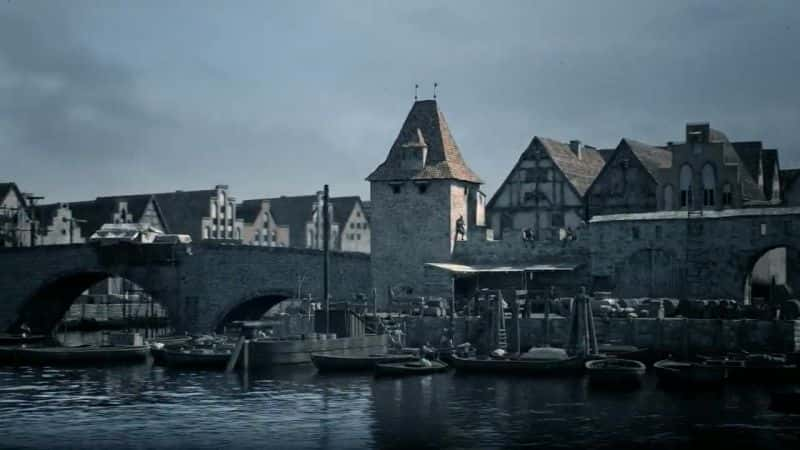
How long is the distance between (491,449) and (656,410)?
10078mm

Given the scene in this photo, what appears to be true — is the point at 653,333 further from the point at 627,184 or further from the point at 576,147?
the point at 576,147

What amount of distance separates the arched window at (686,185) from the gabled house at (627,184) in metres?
1.40

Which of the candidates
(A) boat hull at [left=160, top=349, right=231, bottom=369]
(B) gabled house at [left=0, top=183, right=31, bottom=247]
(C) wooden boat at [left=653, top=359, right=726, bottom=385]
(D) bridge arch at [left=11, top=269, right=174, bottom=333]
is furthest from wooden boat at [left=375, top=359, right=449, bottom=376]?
(B) gabled house at [left=0, top=183, right=31, bottom=247]

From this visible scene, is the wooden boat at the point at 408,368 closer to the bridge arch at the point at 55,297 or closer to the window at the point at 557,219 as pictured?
the window at the point at 557,219

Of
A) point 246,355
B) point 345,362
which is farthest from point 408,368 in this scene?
point 246,355

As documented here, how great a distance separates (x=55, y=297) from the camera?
84062mm

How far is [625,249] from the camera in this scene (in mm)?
65312

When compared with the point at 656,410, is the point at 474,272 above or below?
above

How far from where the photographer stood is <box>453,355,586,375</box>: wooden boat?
5406 cm

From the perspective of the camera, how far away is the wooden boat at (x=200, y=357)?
6191 centimetres

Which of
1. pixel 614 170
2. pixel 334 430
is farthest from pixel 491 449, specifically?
pixel 614 170

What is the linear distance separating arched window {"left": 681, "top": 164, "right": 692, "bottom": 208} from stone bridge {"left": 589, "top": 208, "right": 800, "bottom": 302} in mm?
5787

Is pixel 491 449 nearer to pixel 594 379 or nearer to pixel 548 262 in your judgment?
pixel 594 379

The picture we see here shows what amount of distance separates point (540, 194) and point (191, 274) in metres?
23.3
